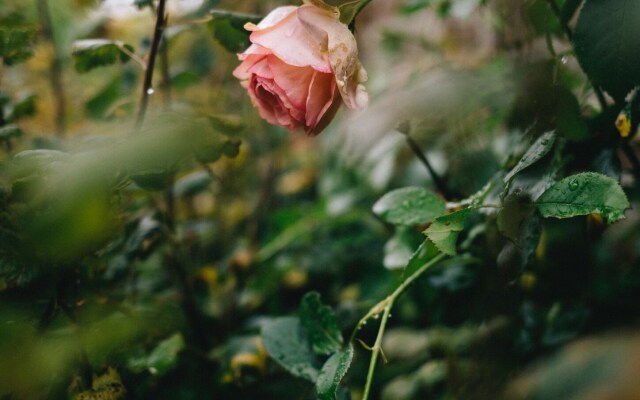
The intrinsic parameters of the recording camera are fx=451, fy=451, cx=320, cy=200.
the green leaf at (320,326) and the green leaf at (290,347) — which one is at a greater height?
the green leaf at (320,326)

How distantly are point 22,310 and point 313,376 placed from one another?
32 centimetres

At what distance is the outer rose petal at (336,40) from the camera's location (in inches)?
16.6

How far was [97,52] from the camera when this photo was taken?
59 centimetres

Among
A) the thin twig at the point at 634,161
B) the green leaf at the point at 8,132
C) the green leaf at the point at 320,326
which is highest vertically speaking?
the green leaf at the point at 8,132

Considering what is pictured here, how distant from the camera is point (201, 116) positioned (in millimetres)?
579

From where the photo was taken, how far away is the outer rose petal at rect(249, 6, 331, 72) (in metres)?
0.42

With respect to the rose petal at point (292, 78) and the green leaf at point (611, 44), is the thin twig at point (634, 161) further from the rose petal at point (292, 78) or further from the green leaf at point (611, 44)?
the rose petal at point (292, 78)

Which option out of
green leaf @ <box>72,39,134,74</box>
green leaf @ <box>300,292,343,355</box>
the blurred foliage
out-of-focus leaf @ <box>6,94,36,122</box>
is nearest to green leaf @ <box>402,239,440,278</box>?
the blurred foliage

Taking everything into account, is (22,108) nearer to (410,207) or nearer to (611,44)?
(410,207)

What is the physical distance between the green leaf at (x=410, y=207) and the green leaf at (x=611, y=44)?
199 millimetres

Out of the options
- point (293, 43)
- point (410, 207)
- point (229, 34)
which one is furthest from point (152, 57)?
point (410, 207)

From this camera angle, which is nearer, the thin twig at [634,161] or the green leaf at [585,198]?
the green leaf at [585,198]

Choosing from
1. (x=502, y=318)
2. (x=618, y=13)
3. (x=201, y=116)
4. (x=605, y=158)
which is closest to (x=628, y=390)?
(x=502, y=318)

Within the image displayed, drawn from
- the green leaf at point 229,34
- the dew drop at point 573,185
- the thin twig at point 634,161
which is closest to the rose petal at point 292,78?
the green leaf at point 229,34
